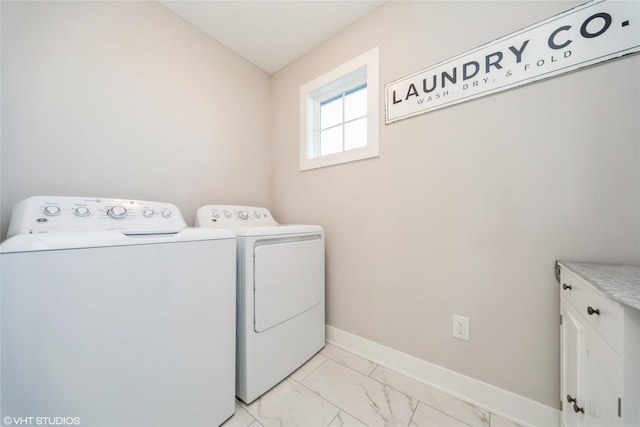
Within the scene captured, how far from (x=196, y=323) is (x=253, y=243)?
411 mm

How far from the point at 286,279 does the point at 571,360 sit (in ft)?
3.95

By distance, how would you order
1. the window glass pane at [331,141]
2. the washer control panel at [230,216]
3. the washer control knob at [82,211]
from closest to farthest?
1. the washer control knob at [82,211]
2. the washer control panel at [230,216]
3. the window glass pane at [331,141]

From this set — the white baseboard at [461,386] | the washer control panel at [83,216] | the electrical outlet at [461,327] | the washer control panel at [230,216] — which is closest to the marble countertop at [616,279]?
the electrical outlet at [461,327]

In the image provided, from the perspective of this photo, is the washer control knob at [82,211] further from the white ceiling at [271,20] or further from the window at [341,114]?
the white ceiling at [271,20]

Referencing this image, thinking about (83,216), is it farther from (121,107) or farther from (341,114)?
(341,114)

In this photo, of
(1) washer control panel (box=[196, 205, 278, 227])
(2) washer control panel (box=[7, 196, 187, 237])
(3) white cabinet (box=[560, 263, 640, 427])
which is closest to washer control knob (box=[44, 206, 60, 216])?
(2) washer control panel (box=[7, 196, 187, 237])

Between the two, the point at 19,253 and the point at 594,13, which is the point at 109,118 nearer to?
the point at 19,253

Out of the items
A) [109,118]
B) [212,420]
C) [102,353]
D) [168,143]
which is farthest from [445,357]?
[109,118]

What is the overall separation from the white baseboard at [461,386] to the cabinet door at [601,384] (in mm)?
455

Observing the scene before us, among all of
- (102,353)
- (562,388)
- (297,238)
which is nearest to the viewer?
(102,353)

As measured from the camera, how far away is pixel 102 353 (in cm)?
70

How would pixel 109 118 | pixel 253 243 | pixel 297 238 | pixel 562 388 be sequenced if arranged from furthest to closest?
1. pixel 297 238
2. pixel 109 118
3. pixel 253 243
4. pixel 562 388

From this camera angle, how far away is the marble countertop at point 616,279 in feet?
1.43

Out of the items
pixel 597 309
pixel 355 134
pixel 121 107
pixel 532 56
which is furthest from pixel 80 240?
pixel 532 56
